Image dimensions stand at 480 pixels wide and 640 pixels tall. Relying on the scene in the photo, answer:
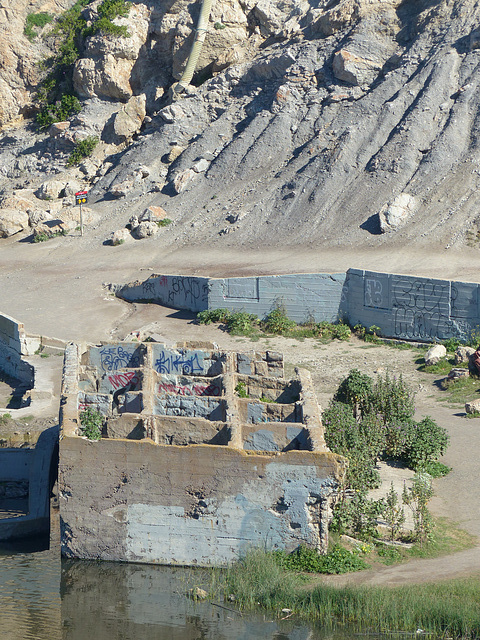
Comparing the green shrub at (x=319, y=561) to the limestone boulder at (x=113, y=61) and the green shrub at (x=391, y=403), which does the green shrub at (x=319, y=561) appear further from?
the limestone boulder at (x=113, y=61)

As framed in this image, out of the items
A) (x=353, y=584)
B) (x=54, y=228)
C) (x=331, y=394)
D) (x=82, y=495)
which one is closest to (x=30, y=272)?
(x=54, y=228)

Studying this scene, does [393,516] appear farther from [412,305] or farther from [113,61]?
[113,61]

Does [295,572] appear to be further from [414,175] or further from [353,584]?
[414,175]

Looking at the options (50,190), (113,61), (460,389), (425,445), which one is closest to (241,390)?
→ (425,445)

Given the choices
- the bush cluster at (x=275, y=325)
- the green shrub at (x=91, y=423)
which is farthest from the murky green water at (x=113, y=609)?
the bush cluster at (x=275, y=325)

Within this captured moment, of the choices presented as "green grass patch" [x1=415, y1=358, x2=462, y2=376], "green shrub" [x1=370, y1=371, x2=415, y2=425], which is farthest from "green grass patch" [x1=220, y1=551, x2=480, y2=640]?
"green grass patch" [x1=415, y1=358, x2=462, y2=376]

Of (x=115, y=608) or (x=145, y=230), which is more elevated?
(x=145, y=230)
